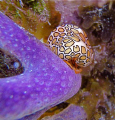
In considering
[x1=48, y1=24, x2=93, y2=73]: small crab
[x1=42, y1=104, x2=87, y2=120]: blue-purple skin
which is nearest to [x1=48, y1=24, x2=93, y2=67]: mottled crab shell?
[x1=48, y1=24, x2=93, y2=73]: small crab

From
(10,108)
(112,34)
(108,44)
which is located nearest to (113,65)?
(108,44)

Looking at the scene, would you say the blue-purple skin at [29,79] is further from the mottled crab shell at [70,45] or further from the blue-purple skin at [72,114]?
the blue-purple skin at [72,114]

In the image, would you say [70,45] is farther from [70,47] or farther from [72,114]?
[72,114]

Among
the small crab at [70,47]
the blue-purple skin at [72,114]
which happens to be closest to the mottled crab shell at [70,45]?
the small crab at [70,47]

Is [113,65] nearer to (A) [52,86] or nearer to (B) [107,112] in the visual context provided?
(B) [107,112]

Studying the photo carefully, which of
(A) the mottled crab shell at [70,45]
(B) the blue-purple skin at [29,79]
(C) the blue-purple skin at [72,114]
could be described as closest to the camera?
(B) the blue-purple skin at [29,79]
